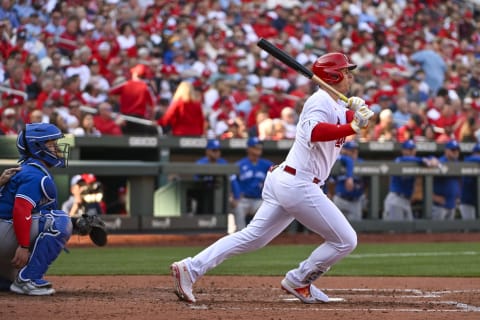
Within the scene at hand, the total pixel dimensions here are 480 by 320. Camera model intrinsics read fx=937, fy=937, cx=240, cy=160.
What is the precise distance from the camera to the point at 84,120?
13461 mm

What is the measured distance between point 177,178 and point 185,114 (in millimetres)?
1118

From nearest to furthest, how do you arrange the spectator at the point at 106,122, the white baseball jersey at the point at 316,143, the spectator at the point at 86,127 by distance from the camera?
the white baseball jersey at the point at 316,143 < the spectator at the point at 86,127 < the spectator at the point at 106,122

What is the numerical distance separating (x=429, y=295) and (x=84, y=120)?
7517 mm

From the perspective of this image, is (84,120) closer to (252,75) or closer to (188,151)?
(188,151)

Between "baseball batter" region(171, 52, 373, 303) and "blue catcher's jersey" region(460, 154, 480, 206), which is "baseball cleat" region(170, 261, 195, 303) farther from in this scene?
"blue catcher's jersey" region(460, 154, 480, 206)

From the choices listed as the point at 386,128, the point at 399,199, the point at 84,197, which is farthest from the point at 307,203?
the point at 386,128

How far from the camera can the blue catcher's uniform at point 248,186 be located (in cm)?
1349

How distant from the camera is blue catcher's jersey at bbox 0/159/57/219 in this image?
6.61 metres

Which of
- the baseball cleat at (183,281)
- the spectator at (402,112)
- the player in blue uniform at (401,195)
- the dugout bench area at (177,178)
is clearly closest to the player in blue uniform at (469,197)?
the dugout bench area at (177,178)

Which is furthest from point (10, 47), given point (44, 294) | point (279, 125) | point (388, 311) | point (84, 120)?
point (388, 311)

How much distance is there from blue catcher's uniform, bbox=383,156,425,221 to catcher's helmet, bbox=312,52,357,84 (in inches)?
323

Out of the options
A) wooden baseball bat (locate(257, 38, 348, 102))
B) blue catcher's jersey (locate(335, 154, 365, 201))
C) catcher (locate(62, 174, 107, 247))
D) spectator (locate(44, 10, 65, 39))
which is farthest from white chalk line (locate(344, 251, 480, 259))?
spectator (locate(44, 10, 65, 39))

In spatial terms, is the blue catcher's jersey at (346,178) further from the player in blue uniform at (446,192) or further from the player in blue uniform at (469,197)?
the player in blue uniform at (469,197)

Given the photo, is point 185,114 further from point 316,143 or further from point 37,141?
Result: point 316,143
